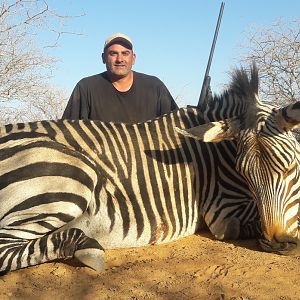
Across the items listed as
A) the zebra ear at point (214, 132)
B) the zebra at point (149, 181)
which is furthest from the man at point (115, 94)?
the zebra ear at point (214, 132)

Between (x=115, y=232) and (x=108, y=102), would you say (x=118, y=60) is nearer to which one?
(x=108, y=102)

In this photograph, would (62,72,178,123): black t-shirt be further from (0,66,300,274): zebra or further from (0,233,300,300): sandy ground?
(0,233,300,300): sandy ground

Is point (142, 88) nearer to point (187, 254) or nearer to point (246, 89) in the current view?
point (246, 89)

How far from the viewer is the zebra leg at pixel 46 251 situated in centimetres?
300

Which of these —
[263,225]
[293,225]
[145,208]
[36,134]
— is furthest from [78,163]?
[293,225]

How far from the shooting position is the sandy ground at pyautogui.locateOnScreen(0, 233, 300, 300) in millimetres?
2652

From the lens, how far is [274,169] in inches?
123

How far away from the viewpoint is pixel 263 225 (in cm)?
317

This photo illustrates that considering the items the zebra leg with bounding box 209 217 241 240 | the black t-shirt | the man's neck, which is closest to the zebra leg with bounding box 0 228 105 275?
the zebra leg with bounding box 209 217 241 240

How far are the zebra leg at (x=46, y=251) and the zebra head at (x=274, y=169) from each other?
118 cm

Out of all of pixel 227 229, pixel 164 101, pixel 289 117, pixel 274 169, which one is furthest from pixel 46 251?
pixel 164 101

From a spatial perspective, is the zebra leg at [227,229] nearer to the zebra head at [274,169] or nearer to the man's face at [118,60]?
the zebra head at [274,169]

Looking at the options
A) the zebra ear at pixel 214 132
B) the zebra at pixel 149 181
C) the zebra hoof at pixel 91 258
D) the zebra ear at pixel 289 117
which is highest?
the zebra ear at pixel 289 117

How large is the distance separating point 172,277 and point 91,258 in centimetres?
56
